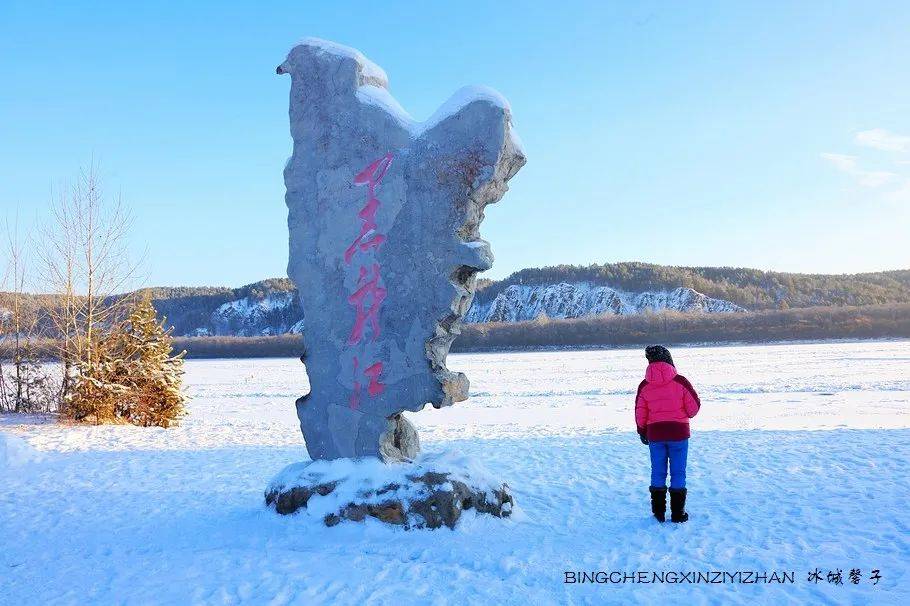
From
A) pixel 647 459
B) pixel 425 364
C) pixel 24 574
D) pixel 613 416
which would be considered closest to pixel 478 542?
pixel 425 364

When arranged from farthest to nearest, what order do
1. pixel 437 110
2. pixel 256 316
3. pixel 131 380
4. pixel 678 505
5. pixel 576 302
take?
pixel 256 316 < pixel 576 302 < pixel 131 380 < pixel 437 110 < pixel 678 505

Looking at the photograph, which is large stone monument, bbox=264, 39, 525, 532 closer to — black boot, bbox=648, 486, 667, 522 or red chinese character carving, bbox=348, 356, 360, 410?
red chinese character carving, bbox=348, 356, 360, 410

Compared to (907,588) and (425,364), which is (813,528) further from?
(425,364)

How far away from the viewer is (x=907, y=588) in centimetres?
438

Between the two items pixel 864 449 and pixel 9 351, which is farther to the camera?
pixel 9 351

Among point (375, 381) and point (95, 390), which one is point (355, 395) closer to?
point (375, 381)

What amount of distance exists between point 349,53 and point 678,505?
591 cm

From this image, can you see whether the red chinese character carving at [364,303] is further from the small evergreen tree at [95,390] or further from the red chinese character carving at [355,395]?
the small evergreen tree at [95,390]

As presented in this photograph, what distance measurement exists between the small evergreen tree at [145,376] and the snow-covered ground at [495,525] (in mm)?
2421

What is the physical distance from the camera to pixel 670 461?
6148 millimetres

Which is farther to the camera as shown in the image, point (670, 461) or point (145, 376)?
point (145, 376)

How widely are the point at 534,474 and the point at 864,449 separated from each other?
4.93 m

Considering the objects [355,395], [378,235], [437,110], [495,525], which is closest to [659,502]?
[495,525]

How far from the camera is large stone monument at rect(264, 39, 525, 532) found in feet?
20.3
